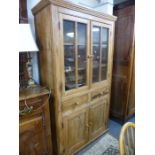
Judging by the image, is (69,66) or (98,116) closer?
(69,66)

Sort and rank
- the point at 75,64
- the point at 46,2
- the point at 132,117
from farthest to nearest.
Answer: the point at 132,117, the point at 75,64, the point at 46,2

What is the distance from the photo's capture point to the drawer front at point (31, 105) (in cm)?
113

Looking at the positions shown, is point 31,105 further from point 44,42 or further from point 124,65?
point 124,65

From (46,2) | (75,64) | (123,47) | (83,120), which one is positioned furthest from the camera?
(123,47)

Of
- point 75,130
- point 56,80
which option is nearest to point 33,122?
point 56,80

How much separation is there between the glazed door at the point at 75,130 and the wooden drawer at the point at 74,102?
0.31 ft

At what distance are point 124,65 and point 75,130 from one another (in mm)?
1374

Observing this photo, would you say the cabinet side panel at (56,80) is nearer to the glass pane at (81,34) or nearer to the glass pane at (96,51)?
the glass pane at (81,34)

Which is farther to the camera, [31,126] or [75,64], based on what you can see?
[75,64]

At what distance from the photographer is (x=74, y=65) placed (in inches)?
57.2
